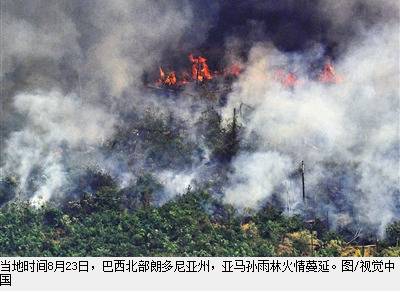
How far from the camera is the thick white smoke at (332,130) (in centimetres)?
3170

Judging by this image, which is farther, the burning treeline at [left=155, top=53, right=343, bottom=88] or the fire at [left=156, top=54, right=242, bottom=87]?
the fire at [left=156, top=54, right=242, bottom=87]

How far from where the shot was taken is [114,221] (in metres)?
30.5

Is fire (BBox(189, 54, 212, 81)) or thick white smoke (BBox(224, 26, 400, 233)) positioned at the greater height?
fire (BBox(189, 54, 212, 81))

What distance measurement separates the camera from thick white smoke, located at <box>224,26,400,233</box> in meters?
31.7

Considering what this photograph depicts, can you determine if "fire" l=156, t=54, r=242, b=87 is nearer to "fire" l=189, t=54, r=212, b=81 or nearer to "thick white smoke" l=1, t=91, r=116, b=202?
"fire" l=189, t=54, r=212, b=81

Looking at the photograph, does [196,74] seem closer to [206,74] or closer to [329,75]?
[206,74]

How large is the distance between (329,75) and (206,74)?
6.38m

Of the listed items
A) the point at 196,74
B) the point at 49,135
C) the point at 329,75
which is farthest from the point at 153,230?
the point at 329,75

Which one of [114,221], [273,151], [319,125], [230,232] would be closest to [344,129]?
[319,125]

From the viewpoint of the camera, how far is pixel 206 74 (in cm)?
3881

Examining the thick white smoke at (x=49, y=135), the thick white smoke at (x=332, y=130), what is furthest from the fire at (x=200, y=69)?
the thick white smoke at (x=49, y=135)

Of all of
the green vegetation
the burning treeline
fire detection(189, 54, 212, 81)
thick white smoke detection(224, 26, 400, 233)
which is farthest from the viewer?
fire detection(189, 54, 212, 81)

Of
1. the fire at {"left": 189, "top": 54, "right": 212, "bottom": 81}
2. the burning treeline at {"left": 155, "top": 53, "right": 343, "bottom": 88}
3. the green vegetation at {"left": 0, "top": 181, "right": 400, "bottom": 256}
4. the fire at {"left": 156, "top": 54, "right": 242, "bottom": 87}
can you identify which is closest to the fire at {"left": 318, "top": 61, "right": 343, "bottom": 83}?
the burning treeline at {"left": 155, "top": 53, "right": 343, "bottom": 88}

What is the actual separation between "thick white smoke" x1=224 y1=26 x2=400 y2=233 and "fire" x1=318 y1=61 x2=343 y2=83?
319mm
